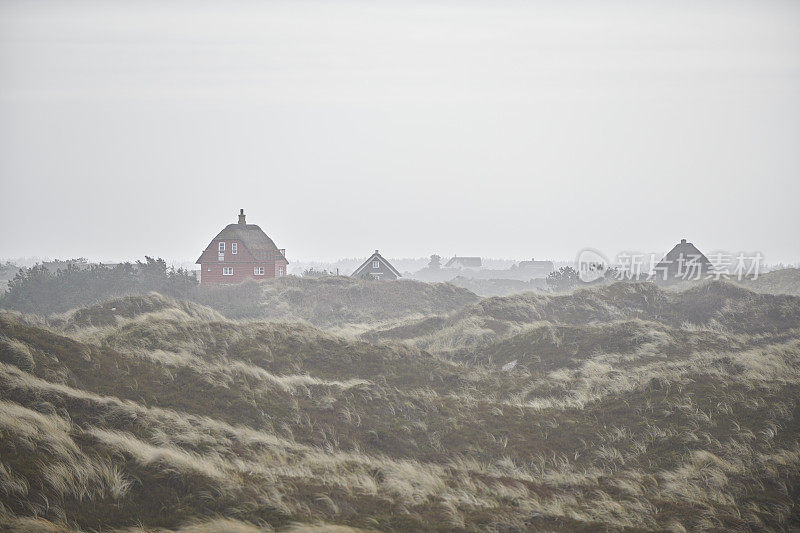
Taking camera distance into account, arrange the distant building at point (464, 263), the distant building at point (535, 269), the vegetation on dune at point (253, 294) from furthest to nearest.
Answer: the distant building at point (464, 263) → the distant building at point (535, 269) → the vegetation on dune at point (253, 294)

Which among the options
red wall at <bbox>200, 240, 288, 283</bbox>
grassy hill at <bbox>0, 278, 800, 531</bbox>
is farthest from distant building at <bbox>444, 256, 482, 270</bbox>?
grassy hill at <bbox>0, 278, 800, 531</bbox>

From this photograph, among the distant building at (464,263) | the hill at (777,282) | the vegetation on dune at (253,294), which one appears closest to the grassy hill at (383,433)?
the vegetation on dune at (253,294)

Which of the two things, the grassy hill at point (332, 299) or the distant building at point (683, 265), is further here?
the distant building at point (683, 265)

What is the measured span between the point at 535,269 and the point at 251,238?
114 metres

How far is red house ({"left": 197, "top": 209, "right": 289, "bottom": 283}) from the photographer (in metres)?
62.0

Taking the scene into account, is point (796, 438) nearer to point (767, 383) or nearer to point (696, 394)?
point (696, 394)

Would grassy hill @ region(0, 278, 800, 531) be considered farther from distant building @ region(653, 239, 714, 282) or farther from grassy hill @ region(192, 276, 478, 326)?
distant building @ region(653, 239, 714, 282)

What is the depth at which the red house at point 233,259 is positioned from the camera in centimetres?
6200

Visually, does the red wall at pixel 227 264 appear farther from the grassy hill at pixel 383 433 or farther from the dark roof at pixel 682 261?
the dark roof at pixel 682 261

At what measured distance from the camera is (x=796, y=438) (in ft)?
40.4

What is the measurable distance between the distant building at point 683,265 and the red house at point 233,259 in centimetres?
4855

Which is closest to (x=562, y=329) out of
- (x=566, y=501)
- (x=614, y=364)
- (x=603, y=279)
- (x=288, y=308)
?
(x=614, y=364)

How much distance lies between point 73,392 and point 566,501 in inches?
387

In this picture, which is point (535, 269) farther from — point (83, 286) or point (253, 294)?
point (83, 286)
